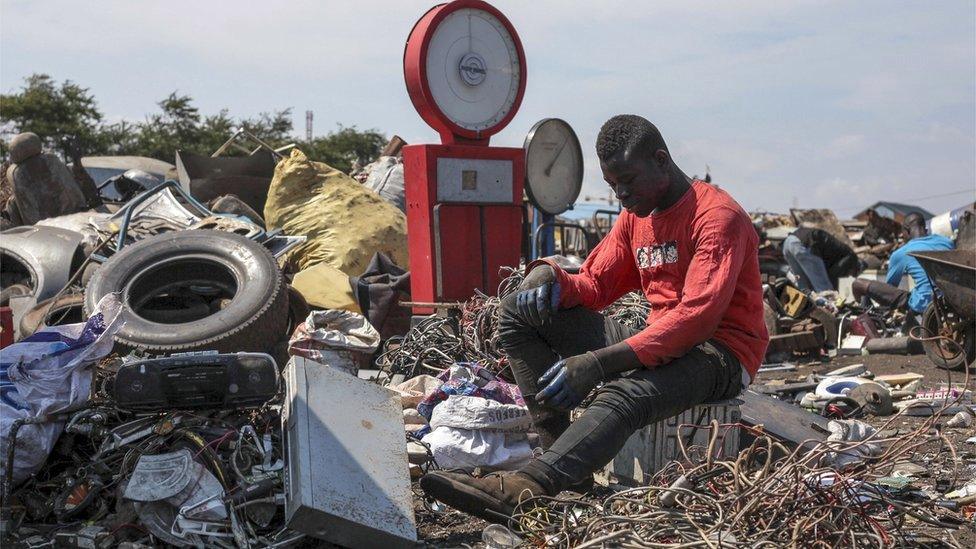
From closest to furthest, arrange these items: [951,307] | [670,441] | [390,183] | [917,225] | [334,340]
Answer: [670,441] → [334,340] → [951,307] → [390,183] → [917,225]

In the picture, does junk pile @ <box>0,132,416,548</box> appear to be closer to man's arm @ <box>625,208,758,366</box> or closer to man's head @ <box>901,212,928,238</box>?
man's arm @ <box>625,208,758,366</box>

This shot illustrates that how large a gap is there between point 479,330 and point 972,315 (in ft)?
13.5

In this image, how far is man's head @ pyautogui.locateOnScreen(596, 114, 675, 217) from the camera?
3.32 meters

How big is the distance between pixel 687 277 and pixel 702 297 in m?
0.13

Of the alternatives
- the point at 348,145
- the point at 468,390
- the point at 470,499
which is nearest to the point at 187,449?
the point at 470,499

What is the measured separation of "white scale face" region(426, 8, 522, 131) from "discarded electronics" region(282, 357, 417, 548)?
3122mm

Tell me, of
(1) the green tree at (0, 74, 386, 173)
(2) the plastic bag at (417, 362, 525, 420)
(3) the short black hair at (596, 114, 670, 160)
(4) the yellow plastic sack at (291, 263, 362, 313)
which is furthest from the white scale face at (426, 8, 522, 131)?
(1) the green tree at (0, 74, 386, 173)

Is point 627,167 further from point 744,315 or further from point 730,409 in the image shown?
point 730,409

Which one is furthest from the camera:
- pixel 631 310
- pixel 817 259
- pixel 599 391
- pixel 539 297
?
pixel 817 259

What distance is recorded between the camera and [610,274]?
12.2 feet

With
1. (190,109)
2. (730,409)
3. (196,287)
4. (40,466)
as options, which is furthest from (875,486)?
(190,109)

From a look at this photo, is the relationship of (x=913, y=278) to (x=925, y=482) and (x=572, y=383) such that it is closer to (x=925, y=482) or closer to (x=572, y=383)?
(x=925, y=482)

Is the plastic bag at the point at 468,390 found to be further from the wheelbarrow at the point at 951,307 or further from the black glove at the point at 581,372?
the wheelbarrow at the point at 951,307

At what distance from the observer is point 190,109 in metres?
25.9
